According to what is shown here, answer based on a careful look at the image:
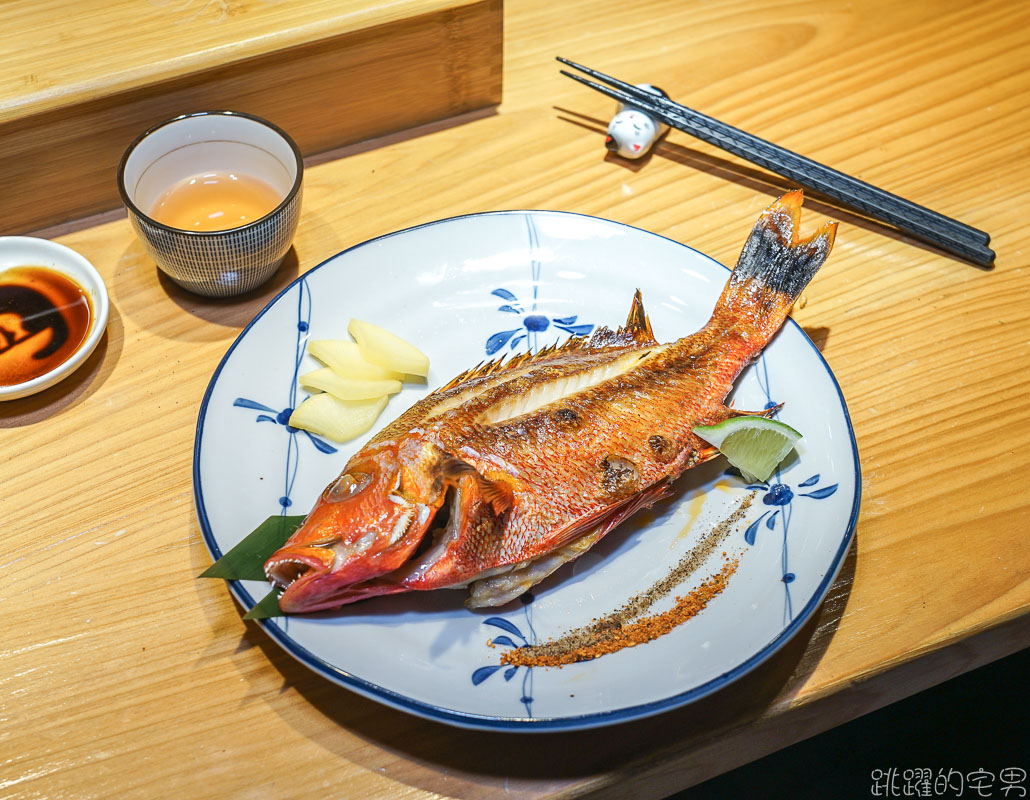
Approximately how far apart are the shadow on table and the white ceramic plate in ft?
0.33

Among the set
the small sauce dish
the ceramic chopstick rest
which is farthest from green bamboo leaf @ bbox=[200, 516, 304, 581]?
the ceramic chopstick rest

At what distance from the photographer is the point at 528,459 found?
4.31ft

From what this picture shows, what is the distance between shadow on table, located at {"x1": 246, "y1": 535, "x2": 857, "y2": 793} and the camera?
123 centimetres

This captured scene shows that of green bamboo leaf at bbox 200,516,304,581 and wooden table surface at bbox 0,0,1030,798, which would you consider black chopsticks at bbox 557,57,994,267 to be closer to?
wooden table surface at bbox 0,0,1030,798

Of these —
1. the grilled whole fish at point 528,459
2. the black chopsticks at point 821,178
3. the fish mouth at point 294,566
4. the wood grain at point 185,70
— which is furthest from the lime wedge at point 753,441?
the wood grain at point 185,70

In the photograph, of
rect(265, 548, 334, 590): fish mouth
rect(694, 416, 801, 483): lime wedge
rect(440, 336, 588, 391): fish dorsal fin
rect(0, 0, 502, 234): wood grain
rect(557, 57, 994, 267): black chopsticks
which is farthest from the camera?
rect(557, 57, 994, 267): black chopsticks

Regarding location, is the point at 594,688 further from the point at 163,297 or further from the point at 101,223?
the point at 101,223

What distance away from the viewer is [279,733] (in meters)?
1.25

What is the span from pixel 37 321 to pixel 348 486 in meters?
A: 0.80

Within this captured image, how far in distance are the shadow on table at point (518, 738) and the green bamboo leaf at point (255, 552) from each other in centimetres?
16

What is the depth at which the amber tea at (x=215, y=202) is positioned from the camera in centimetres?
171

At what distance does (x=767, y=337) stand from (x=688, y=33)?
117cm

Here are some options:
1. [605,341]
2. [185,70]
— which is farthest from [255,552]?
[185,70]

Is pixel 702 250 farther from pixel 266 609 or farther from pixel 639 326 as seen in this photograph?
pixel 266 609
